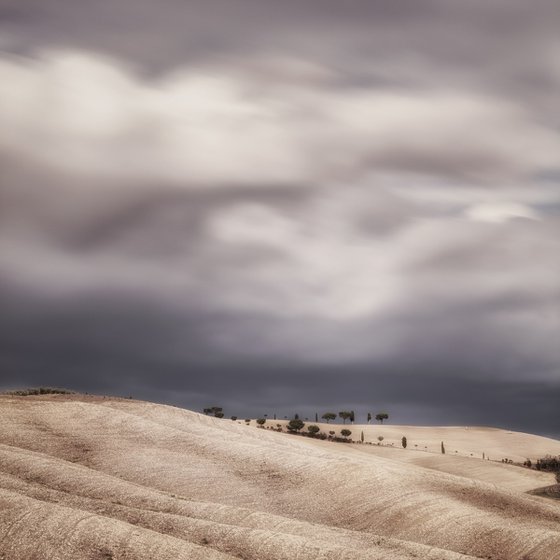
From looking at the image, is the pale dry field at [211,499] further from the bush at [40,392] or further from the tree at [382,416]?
the tree at [382,416]

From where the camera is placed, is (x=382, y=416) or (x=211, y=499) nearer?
(x=211, y=499)

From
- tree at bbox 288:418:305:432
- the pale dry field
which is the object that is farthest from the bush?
tree at bbox 288:418:305:432

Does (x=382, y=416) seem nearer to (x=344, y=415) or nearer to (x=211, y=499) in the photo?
(x=344, y=415)

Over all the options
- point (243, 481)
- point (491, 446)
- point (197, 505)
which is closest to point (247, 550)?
point (197, 505)

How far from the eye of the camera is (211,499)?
4159 centimetres

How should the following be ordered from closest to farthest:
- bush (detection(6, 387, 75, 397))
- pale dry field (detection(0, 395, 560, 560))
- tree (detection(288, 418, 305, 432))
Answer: pale dry field (detection(0, 395, 560, 560)) < bush (detection(6, 387, 75, 397)) < tree (detection(288, 418, 305, 432))

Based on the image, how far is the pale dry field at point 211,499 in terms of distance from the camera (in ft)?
91.2

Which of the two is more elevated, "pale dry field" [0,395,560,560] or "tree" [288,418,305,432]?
"tree" [288,418,305,432]

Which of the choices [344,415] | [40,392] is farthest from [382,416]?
[40,392]

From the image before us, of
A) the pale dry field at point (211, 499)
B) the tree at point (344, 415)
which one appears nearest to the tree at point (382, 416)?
the tree at point (344, 415)

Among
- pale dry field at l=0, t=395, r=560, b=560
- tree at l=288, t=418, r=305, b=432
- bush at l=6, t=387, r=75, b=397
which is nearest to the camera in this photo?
pale dry field at l=0, t=395, r=560, b=560

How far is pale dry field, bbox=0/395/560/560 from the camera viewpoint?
27812 millimetres

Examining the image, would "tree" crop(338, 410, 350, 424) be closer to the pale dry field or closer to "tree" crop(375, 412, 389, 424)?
"tree" crop(375, 412, 389, 424)

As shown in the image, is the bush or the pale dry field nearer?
the pale dry field
